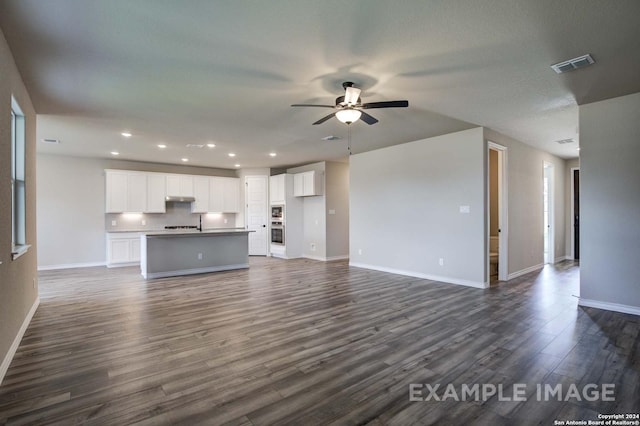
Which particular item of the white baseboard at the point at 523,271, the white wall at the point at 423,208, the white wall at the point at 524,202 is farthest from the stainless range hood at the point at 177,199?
the white baseboard at the point at 523,271

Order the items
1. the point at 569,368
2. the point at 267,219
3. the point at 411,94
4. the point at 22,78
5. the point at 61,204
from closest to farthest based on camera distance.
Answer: the point at 569,368 → the point at 22,78 → the point at 411,94 → the point at 61,204 → the point at 267,219

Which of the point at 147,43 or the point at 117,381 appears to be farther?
the point at 147,43

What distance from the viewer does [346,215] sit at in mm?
9219

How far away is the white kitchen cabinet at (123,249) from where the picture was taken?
785 centimetres

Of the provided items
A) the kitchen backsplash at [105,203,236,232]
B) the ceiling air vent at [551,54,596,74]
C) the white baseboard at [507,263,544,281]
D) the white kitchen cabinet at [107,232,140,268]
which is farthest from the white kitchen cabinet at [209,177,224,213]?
the ceiling air vent at [551,54,596,74]

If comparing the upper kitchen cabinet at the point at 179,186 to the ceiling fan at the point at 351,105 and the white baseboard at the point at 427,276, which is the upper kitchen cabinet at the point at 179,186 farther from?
the ceiling fan at the point at 351,105

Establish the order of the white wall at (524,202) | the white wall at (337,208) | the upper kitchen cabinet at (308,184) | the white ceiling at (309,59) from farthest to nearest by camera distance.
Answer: the white wall at (337,208), the upper kitchen cabinet at (308,184), the white wall at (524,202), the white ceiling at (309,59)

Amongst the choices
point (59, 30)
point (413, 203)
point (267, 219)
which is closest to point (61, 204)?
point (267, 219)

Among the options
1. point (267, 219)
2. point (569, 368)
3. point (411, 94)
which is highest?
point (411, 94)

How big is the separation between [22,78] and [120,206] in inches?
208

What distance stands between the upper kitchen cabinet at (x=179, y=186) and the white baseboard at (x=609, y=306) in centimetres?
890

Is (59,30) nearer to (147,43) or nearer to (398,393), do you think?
(147,43)

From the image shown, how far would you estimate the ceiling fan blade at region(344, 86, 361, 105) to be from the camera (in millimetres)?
3316

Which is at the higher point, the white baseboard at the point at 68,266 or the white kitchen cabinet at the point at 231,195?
the white kitchen cabinet at the point at 231,195
